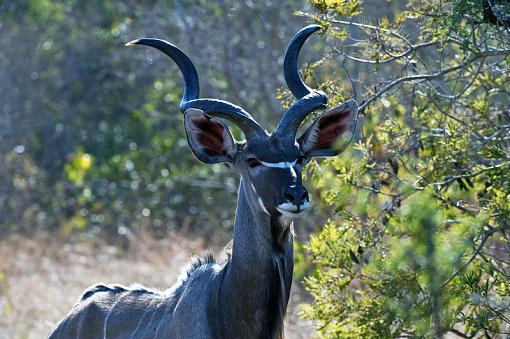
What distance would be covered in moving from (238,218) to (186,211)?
325 inches

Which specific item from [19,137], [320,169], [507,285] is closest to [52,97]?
[19,137]

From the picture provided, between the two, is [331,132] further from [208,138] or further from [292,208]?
[292,208]

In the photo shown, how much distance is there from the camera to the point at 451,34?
5594mm

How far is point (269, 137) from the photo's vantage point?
16.0 feet

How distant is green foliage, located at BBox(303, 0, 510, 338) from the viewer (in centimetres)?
508

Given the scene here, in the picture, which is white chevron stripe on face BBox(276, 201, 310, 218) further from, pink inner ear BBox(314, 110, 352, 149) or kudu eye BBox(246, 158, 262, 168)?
pink inner ear BBox(314, 110, 352, 149)

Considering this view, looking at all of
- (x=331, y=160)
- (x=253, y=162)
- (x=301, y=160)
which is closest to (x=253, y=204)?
(x=253, y=162)

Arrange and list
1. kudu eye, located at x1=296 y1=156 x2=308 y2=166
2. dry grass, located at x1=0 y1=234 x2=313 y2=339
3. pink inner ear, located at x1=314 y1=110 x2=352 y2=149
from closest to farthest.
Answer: kudu eye, located at x1=296 y1=156 x2=308 y2=166, pink inner ear, located at x1=314 y1=110 x2=352 y2=149, dry grass, located at x1=0 y1=234 x2=313 y2=339

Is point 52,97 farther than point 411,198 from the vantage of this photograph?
Yes

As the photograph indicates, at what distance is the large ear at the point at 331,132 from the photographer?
502 cm

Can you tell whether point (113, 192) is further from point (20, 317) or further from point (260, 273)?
point (260, 273)

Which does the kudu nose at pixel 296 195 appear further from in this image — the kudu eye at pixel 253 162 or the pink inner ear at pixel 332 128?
the pink inner ear at pixel 332 128

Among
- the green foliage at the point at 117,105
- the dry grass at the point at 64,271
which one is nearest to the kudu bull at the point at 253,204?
the dry grass at the point at 64,271

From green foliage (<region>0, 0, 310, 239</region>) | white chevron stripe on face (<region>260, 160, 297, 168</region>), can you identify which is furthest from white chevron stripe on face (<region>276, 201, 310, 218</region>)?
green foliage (<region>0, 0, 310, 239</region>)
